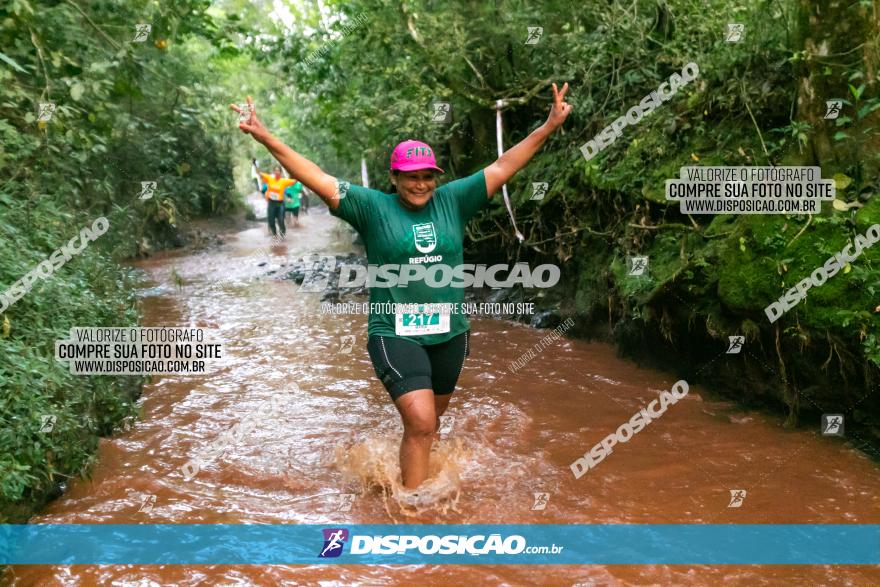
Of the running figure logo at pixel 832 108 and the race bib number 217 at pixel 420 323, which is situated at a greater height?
the running figure logo at pixel 832 108

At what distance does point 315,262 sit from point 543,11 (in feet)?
23.8

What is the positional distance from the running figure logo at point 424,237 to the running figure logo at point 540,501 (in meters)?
1.66

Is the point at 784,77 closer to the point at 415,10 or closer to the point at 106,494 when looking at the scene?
the point at 415,10

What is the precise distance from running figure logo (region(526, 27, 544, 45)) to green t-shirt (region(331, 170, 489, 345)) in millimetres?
5591

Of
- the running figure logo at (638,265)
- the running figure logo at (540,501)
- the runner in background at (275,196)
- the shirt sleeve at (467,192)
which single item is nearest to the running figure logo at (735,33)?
the running figure logo at (638,265)

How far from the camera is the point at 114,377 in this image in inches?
214

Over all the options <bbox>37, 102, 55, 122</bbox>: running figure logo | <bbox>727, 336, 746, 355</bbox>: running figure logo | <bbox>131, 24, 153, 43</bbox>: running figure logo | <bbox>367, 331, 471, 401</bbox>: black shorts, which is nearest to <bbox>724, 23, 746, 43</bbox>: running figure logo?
<bbox>727, 336, 746, 355</bbox>: running figure logo

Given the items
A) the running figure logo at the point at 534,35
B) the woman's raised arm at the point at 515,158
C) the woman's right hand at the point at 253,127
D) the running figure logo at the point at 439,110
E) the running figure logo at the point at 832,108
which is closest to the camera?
the woman's right hand at the point at 253,127

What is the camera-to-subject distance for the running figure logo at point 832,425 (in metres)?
4.99

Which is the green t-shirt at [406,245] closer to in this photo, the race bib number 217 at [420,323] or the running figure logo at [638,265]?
the race bib number 217 at [420,323]

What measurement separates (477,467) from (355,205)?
79.9 inches

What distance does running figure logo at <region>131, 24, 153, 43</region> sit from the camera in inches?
241

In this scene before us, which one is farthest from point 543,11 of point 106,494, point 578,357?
point 106,494

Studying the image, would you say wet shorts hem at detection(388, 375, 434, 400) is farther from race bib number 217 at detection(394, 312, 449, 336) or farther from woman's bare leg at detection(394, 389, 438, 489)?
race bib number 217 at detection(394, 312, 449, 336)
